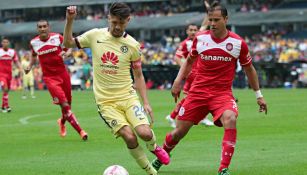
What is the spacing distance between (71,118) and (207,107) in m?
6.71

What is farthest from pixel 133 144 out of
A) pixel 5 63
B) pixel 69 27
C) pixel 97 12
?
pixel 97 12

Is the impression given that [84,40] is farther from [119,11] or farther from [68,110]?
[68,110]

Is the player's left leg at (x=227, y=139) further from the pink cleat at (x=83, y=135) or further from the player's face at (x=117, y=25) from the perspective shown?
the pink cleat at (x=83, y=135)

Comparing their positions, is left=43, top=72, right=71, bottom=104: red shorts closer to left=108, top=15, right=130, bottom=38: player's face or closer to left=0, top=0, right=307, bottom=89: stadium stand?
left=108, top=15, right=130, bottom=38: player's face

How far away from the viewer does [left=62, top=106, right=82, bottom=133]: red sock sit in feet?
60.1

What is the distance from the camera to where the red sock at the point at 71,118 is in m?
18.3

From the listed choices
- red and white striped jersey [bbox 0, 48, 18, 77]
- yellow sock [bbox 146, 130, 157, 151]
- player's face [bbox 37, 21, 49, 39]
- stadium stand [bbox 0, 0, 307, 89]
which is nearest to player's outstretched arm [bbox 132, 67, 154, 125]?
yellow sock [bbox 146, 130, 157, 151]

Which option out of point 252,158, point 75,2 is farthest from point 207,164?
point 75,2

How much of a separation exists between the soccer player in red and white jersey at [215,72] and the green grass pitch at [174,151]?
0.90 meters

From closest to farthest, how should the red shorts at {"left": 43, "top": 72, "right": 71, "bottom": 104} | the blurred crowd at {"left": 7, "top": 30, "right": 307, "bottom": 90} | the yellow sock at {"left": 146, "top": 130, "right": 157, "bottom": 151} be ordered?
1. the yellow sock at {"left": 146, "top": 130, "right": 157, "bottom": 151}
2. the red shorts at {"left": 43, "top": 72, "right": 71, "bottom": 104}
3. the blurred crowd at {"left": 7, "top": 30, "right": 307, "bottom": 90}

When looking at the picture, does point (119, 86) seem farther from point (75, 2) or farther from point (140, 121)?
point (75, 2)

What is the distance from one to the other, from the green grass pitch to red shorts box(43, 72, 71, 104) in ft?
2.90

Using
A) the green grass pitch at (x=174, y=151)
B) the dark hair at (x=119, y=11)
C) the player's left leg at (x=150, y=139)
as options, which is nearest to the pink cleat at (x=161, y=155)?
the player's left leg at (x=150, y=139)

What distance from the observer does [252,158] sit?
14.1 meters
